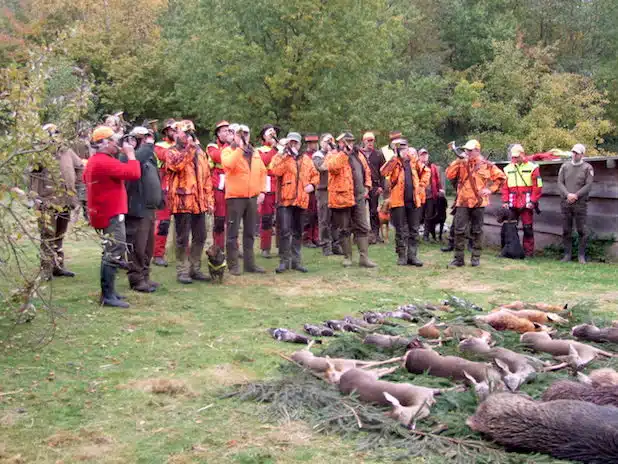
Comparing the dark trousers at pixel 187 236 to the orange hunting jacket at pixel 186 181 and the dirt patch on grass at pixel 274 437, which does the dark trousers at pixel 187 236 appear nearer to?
the orange hunting jacket at pixel 186 181

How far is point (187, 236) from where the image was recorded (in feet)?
36.9

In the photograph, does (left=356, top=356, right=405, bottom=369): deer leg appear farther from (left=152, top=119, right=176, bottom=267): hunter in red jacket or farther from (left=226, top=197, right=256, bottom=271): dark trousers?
(left=152, top=119, right=176, bottom=267): hunter in red jacket

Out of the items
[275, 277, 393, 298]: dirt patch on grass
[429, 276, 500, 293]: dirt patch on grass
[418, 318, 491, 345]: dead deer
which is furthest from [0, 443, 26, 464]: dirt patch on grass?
[429, 276, 500, 293]: dirt patch on grass

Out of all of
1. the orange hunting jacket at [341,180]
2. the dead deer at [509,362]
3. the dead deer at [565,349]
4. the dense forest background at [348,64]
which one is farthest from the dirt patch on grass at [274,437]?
the orange hunting jacket at [341,180]

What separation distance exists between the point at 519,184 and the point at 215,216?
232 inches

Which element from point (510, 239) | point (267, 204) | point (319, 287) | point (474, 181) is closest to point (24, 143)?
point (319, 287)

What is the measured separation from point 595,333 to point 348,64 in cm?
1722

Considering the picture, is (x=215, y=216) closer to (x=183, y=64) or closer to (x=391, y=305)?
(x=391, y=305)

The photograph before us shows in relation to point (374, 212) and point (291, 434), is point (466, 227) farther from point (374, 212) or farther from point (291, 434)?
point (291, 434)

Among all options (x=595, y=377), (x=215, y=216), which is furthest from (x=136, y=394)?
(x=215, y=216)

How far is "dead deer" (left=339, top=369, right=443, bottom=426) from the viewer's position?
5.12 meters

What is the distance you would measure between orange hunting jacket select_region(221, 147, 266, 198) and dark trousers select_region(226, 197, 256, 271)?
120mm

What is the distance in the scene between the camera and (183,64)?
26562 millimetres

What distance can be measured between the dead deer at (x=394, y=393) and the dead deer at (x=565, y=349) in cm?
140
